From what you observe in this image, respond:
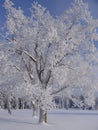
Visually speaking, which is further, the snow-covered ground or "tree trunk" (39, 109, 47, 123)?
"tree trunk" (39, 109, 47, 123)

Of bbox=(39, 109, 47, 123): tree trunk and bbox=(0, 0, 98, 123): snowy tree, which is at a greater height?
bbox=(0, 0, 98, 123): snowy tree

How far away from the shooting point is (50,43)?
89.8ft

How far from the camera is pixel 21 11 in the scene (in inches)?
1125

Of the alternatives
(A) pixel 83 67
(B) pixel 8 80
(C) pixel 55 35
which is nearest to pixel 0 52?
(B) pixel 8 80

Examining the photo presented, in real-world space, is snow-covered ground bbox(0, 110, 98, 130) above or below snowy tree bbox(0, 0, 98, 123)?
below

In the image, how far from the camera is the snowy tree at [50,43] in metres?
27.0

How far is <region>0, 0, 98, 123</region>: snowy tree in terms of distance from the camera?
88.6 ft

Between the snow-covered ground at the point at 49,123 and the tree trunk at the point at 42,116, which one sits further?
the tree trunk at the point at 42,116

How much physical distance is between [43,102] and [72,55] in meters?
5.08

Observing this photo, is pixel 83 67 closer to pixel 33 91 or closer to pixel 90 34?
pixel 90 34

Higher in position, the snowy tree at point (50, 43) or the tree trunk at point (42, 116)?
the snowy tree at point (50, 43)

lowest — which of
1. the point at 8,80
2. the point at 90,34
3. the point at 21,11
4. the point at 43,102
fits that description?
the point at 43,102

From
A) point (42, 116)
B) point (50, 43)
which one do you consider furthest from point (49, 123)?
point (50, 43)

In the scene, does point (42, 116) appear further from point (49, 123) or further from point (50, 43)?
point (50, 43)
